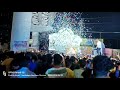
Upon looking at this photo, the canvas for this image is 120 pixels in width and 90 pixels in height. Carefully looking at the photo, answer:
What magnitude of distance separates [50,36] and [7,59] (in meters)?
0.79

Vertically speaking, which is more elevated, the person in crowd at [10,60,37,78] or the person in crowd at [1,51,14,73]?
the person in crowd at [1,51,14,73]

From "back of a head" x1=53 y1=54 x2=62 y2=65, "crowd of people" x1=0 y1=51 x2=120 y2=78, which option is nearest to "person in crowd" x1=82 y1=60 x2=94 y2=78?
"crowd of people" x1=0 y1=51 x2=120 y2=78

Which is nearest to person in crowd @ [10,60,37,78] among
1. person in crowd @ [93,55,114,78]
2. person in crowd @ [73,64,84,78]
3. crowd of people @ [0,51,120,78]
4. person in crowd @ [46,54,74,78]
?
crowd of people @ [0,51,120,78]

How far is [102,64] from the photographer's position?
3.50 meters

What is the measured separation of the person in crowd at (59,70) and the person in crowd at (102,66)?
0.41 m

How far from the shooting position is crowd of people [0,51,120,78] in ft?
11.4

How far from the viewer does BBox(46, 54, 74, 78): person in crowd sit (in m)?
3.49

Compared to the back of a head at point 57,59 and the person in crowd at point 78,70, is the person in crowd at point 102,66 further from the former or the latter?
the back of a head at point 57,59

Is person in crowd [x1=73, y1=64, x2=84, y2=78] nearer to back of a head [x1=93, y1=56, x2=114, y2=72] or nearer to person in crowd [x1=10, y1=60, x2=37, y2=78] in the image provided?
back of a head [x1=93, y1=56, x2=114, y2=72]

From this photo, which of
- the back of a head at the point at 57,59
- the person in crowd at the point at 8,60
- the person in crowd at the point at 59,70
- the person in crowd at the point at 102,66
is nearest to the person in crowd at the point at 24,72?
the person in crowd at the point at 8,60

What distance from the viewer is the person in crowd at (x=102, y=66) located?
3.46 metres

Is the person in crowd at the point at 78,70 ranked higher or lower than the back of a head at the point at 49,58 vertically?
lower

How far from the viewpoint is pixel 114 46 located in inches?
136
